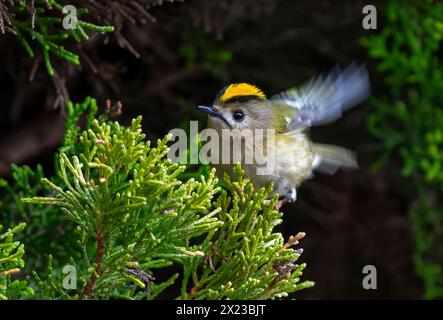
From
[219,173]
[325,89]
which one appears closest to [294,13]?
[325,89]

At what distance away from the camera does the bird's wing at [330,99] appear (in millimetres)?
2929

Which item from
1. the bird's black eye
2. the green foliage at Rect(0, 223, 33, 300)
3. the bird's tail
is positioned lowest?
the green foliage at Rect(0, 223, 33, 300)

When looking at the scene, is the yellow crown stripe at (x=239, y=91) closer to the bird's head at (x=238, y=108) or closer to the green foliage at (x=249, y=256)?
the bird's head at (x=238, y=108)

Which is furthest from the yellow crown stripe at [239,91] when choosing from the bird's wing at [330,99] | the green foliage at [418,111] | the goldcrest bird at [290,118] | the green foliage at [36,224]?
the green foliage at [418,111]

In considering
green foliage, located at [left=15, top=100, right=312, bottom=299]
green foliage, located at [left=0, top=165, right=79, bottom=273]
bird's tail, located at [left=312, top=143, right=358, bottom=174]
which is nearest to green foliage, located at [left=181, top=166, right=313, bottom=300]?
green foliage, located at [left=15, top=100, right=312, bottom=299]

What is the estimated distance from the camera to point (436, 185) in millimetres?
3953

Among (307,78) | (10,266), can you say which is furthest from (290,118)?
(10,266)

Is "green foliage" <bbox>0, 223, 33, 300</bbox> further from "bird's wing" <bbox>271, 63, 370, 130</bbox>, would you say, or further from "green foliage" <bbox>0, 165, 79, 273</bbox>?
"bird's wing" <bbox>271, 63, 370, 130</bbox>

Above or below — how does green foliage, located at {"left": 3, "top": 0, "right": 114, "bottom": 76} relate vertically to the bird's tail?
above

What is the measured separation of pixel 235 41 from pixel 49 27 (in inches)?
61.0

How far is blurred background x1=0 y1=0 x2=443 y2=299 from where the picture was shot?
11.3 feet

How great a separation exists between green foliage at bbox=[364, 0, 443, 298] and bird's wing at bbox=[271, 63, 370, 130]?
608 millimetres

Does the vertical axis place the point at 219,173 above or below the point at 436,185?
below

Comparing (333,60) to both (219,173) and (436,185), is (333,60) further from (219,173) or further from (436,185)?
(219,173)
